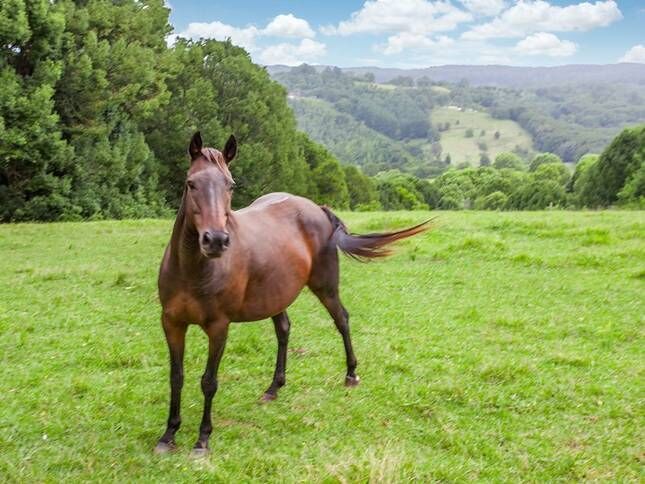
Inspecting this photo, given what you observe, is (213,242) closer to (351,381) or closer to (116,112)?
(351,381)

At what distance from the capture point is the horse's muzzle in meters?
4.15

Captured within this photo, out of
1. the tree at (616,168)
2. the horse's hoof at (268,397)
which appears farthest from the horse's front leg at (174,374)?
the tree at (616,168)

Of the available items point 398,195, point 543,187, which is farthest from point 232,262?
point 398,195

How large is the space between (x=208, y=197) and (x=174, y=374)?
1918 mm

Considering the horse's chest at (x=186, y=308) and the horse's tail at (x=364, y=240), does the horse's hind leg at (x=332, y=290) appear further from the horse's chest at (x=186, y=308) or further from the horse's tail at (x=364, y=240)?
the horse's chest at (x=186, y=308)

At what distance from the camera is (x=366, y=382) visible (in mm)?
6934

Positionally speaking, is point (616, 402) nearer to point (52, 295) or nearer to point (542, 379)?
point (542, 379)

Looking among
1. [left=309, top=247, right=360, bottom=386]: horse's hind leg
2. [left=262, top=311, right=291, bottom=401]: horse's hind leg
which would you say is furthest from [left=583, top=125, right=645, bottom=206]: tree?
[left=262, top=311, right=291, bottom=401]: horse's hind leg

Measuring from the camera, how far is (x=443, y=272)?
12.5 meters

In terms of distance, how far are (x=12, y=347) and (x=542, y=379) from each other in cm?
671

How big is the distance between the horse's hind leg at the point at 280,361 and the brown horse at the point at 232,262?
0.04 ft

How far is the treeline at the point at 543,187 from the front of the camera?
47.6 metres

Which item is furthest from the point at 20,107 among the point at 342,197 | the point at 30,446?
the point at 342,197

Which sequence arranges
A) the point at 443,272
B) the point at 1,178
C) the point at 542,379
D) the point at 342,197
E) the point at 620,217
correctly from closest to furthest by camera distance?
the point at 542,379, the point at 443,272, the point at 620,217, the point at 1,178, the point at 342,197
